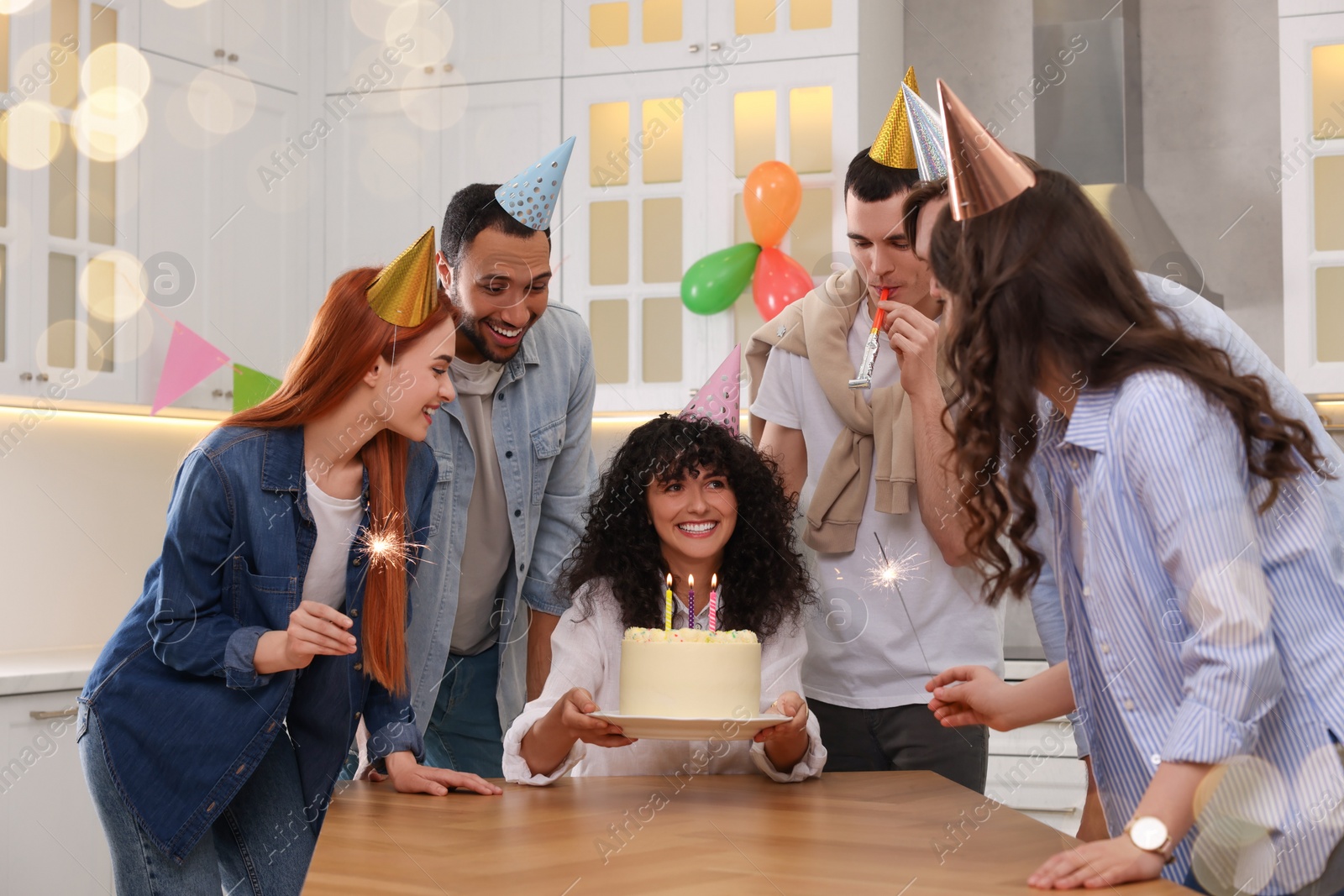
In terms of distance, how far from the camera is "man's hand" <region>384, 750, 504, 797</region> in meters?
1.31

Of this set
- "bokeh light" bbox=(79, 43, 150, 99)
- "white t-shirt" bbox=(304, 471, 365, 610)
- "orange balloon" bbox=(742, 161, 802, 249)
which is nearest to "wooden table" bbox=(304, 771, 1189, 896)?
"white t-shirt" bbox=(304, 471, 365, 610)

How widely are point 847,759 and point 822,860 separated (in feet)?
2.15

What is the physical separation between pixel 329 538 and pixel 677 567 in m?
0.48

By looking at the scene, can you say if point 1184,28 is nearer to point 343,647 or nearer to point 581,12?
point 581,12

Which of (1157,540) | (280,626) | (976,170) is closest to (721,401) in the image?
(280,626)

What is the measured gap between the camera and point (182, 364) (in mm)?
3037

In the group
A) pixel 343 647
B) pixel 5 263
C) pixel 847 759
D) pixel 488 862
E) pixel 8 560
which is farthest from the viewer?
pixel 8 560

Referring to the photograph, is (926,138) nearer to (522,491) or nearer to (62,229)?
(522,491)

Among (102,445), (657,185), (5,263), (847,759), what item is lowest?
(847,759)

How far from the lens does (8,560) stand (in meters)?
3.01

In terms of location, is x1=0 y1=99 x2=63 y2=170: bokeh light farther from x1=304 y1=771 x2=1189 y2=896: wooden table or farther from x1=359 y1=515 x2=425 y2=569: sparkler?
x1=304 y1=771 x2=1189 y2=896: wooden table

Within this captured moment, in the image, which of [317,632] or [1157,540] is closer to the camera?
[1157,540]

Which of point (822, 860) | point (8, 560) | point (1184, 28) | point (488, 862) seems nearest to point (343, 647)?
point (488, 862)

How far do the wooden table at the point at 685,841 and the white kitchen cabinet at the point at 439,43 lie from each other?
96.6 inches
